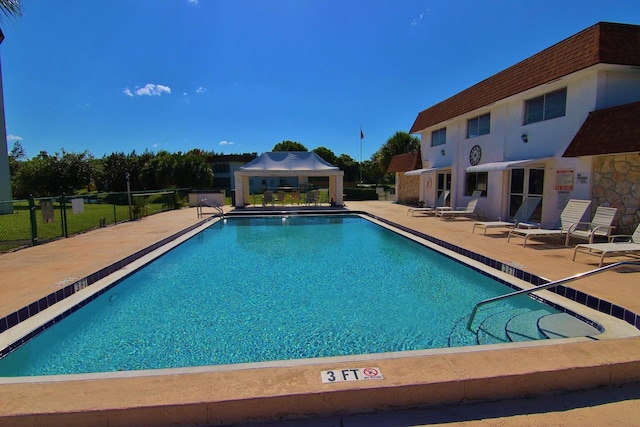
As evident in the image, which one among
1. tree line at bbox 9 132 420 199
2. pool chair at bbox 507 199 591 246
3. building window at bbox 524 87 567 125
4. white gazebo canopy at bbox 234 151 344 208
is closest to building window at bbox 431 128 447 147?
white gazebo canopy at bbox 234 151 344 208

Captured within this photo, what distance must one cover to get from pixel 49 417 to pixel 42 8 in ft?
40.9

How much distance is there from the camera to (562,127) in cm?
992

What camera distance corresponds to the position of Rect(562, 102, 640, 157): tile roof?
7.61 m

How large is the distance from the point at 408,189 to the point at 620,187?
14.3 meters

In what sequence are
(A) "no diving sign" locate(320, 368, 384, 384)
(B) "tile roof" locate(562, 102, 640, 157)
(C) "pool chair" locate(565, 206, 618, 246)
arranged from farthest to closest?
(B) "tile roof" locate(562, 102, 640, 157) < (C) "pool chair" locate(565, 206, 618, 246) < (A) "no diving sign" locate(320, 368, 384, 384)

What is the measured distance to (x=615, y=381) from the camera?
9.32ft

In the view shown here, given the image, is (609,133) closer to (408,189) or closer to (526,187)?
(526,187)

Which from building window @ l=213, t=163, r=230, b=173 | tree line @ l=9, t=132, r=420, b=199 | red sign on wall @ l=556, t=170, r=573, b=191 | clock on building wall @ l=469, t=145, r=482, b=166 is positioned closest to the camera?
red sign on wall @ l=556, t=170, r=573, b=191

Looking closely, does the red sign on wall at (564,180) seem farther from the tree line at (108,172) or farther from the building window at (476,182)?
the tree line at (108,172)

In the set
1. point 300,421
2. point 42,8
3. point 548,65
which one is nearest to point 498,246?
point 548,65

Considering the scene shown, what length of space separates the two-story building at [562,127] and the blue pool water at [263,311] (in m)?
4.63

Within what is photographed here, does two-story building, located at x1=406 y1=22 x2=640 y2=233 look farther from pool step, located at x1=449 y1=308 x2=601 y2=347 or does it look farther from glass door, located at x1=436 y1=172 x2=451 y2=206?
pool step, located at x1=449 y1=308 x2=601 y2=347

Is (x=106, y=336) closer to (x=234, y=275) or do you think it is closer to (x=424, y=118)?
(x=234, y=275)

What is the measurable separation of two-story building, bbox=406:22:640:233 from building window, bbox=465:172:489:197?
1.7 inches
